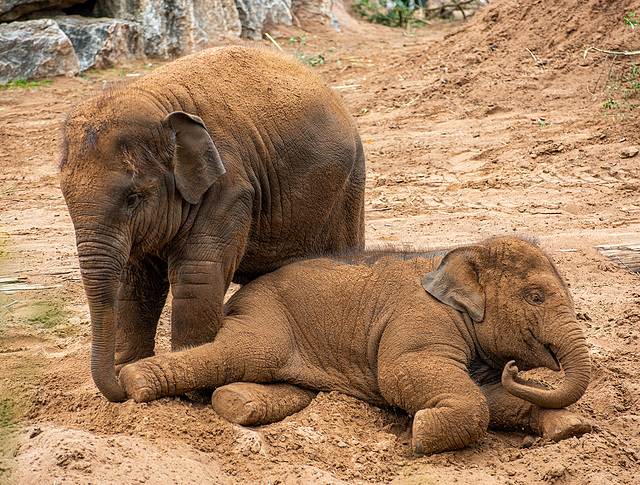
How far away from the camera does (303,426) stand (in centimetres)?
422

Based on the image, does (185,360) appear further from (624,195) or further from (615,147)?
(615,147)

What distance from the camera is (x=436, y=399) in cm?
410

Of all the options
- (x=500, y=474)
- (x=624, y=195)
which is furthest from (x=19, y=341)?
(x=624, y=195)

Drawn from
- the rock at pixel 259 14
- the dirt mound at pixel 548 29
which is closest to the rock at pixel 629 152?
the dirt mound at pixel 548 29

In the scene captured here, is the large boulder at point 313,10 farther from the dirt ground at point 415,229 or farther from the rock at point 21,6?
the rock at point 21,6

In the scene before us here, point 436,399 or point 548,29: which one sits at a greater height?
point 548,29

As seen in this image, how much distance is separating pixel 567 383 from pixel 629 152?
6.06 metres

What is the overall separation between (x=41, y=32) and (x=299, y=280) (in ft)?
32.3

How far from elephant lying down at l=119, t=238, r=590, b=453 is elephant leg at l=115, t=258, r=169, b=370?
55 cm

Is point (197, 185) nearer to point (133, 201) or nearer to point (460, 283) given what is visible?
point (133, 201)

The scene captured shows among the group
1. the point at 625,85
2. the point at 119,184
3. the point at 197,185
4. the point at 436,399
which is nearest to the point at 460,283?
the point at 436,399

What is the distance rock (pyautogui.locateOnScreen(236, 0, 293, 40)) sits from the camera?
16125mm

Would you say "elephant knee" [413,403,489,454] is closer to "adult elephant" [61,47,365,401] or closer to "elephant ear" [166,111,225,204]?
"adult elephant" [61,47,365,401]

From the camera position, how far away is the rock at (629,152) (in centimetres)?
921
